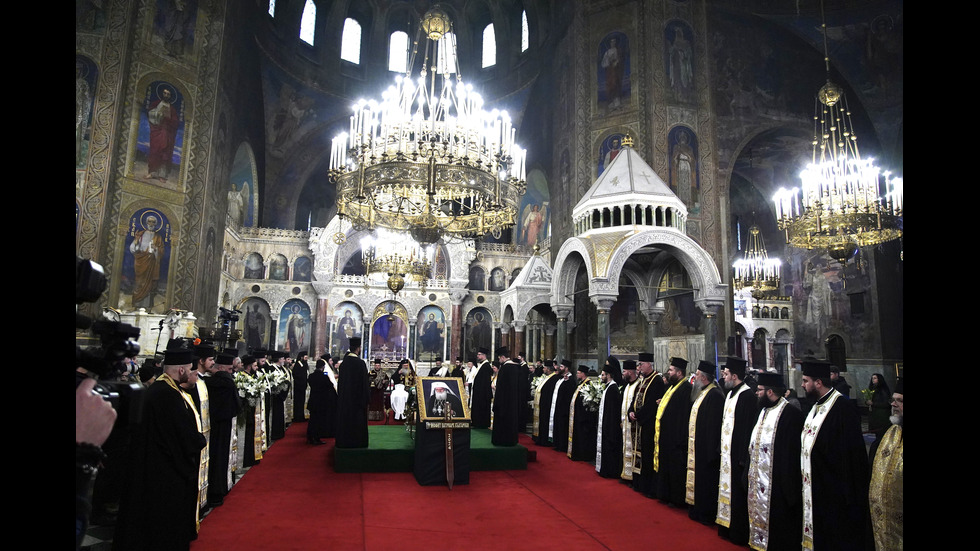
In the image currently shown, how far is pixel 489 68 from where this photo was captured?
28.0 metres

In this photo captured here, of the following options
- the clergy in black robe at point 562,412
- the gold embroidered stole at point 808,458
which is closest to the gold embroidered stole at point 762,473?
the gold embroidered stole at point 808,458

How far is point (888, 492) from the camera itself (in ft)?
13.4

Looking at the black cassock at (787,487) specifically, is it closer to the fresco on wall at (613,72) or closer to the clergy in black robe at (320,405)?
the clergy in black robe at (320,405)

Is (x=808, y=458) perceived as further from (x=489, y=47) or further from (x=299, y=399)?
(x=489, y=47)

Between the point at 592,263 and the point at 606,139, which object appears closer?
the point at 592,263

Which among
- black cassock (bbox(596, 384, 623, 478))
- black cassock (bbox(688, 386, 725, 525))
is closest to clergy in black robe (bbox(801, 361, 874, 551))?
black cassock (bbox(688, 386, 725, 525))

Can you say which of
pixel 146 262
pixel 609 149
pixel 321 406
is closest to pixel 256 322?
pixel 146 262

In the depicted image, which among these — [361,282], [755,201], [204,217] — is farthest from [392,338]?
[755,201]

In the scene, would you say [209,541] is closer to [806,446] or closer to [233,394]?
[233,394]

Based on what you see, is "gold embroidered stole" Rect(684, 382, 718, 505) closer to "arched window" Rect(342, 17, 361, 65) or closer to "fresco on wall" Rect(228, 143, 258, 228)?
"fresco on wall" Rect(228, 143, 258, 228)

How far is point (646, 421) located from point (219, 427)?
5.15 meters

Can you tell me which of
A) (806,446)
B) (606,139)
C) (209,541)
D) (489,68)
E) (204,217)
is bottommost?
(209,541)

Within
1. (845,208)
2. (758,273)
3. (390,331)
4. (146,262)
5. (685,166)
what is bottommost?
(390,331)

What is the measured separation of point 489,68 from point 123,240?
1935 centimetres
